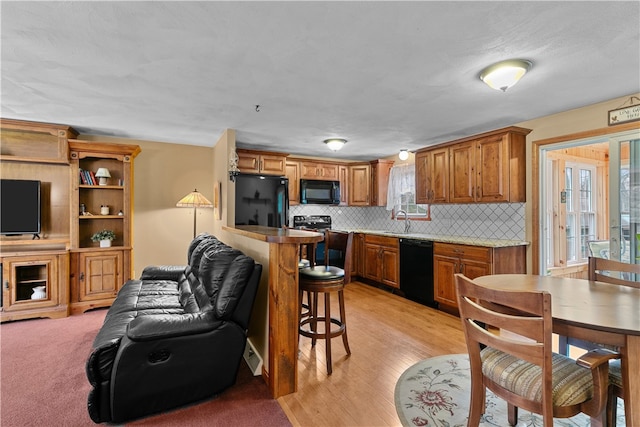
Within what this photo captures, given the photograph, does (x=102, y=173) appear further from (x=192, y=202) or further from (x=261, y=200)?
(x=261, y=200)

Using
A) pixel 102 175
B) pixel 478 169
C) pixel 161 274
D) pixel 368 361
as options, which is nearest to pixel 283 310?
pixel 368 361

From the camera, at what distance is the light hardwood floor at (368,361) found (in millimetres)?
1982

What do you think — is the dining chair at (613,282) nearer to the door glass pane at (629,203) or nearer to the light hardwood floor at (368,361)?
the door glass pane at (629,203)

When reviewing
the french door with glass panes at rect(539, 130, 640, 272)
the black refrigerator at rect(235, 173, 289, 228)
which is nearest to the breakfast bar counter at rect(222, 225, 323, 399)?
the black refrigerator at rect(235, 173, 289, 228)

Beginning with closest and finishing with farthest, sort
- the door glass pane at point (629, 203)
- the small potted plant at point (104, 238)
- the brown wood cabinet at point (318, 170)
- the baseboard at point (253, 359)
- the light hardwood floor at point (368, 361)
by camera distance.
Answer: the light hardwood floor at point (368, 361)
the baseboard at point (253, 359)
the door glass pane at point (629, 203)
the small potted plant at point (104, 238)
the brown wood cabinet at point (318, 170)

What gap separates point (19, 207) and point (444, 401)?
4.98 meters

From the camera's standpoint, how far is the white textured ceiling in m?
1.65

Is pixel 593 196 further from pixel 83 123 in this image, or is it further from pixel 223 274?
pixel 83 123

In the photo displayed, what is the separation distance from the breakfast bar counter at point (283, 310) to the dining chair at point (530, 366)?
1.10 meters

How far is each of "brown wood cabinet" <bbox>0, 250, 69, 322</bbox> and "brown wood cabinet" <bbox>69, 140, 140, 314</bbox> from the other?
0.15 metres

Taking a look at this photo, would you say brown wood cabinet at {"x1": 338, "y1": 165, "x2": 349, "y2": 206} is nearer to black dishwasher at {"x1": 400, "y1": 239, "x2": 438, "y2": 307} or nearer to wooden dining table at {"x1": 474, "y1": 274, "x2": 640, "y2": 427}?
black dishwasher at {"x1": 400, "y1": 239, "x2": 438, "y2": 307}

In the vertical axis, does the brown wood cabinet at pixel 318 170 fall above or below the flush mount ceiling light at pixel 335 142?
below

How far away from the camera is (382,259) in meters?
5.03

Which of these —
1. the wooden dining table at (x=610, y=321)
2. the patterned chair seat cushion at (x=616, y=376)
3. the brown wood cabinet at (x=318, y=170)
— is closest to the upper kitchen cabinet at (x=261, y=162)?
the brown wood cabinet at (x=318, y=170)
